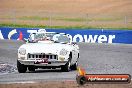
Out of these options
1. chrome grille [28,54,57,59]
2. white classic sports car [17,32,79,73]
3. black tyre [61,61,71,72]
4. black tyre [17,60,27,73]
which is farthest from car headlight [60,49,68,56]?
black tyre [17,60,27,73]

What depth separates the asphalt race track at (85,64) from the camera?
16.6 meters

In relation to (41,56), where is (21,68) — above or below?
below

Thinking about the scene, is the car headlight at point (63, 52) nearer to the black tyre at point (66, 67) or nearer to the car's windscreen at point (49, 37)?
the black tyre at point (66, 67)

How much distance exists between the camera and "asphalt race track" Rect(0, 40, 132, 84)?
1661 cm

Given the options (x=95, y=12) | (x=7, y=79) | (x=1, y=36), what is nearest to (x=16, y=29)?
(x=1, y=36)

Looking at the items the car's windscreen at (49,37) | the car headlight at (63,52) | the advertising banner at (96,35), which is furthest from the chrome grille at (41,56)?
the advertising banner at (96,35)

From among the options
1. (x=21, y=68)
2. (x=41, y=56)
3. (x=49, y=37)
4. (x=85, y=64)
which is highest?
(x=49, y=37)

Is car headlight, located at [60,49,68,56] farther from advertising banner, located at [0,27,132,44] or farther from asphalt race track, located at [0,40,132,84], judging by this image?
advertising banner, located at [0,27,132,44]

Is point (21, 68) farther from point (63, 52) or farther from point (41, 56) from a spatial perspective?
point (63, 52)

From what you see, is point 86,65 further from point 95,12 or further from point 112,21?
point 95,12

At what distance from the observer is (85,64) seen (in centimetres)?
2295

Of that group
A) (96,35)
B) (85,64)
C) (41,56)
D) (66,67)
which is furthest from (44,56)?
(96,35)

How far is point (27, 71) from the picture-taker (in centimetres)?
1909

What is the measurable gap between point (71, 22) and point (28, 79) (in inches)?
2068
